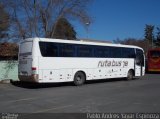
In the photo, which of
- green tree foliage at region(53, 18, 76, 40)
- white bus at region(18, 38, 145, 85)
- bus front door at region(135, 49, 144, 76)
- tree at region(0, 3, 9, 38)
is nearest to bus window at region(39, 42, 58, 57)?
white bus at region(18, 38, 145, 85)

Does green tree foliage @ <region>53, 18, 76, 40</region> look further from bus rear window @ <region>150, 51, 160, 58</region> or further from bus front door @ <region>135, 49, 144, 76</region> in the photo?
bus rear window @ <region>150, 51, 160, 58</region>

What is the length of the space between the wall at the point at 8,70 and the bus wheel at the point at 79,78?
4798mm

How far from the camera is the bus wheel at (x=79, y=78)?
66.9 ft

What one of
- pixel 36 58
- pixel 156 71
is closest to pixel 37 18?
pixel 36 58

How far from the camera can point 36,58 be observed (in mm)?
18188

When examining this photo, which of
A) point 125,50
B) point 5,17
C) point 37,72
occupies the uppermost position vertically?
point 5,17

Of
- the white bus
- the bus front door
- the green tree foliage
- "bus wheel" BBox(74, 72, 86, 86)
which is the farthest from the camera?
the green tree foliage

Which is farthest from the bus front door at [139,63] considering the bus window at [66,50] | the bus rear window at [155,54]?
the bus rear window at [155,54]

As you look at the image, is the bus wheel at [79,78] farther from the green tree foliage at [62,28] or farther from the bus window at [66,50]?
the green tree foliage at [62,28]

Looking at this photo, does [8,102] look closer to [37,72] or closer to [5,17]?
[37,72]

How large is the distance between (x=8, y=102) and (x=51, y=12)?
15.8m

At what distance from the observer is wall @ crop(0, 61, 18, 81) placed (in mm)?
21922

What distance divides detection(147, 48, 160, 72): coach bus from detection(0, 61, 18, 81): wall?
685 inches

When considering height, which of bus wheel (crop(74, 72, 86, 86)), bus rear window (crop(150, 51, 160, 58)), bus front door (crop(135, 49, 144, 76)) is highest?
bus rear window (crop(150, 51, 160, 58))
